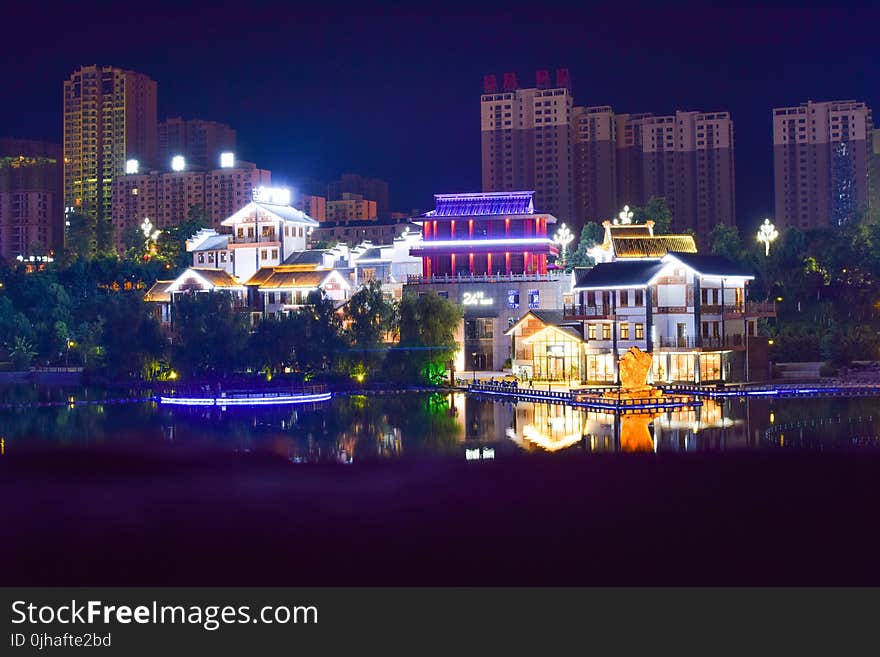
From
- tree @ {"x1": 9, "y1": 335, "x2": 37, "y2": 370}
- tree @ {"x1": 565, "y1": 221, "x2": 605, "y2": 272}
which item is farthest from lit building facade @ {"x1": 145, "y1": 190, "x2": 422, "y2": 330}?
tree @ {"x1": 565, "y1": 221, "x2": 605, "y2": 272}

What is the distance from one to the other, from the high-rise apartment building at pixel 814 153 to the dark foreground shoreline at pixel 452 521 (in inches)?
3208

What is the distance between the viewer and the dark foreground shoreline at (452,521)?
2081 cm

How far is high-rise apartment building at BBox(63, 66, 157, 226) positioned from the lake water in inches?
3682

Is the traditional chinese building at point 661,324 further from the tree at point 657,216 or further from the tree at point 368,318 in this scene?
the tree at point 657,216

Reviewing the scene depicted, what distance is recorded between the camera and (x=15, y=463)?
3372 centimetres

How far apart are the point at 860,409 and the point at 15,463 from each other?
2989 cm

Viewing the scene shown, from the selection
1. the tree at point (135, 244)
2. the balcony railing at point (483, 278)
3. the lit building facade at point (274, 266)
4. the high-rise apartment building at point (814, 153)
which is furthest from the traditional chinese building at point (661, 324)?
the high-rise apartment building at point (814, 153)

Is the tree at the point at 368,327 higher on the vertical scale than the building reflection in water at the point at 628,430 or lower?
higher

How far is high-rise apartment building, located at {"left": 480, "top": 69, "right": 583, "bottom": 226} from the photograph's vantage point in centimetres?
11169

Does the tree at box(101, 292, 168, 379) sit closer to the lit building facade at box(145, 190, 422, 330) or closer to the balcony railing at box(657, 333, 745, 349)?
the lit building facade at box(145, 190, 422, 330)

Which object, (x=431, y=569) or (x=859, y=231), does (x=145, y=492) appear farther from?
(x=859, y=231)

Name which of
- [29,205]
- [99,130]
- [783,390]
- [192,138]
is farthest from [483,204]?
[192,138]

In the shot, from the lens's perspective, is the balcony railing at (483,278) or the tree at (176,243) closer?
the balcony railing at (483,278)
